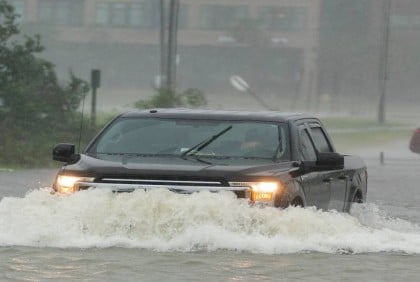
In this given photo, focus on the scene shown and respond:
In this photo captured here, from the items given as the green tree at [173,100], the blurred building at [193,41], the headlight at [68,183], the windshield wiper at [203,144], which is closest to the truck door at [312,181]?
the windshield wiper at [203,144]

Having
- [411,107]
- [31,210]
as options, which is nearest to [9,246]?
[31,210]

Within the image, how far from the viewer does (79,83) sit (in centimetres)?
3931

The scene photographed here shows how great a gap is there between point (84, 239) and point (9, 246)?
696 millimetres

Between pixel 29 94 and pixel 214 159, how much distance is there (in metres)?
24.0

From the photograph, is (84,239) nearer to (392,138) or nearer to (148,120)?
(148,120)

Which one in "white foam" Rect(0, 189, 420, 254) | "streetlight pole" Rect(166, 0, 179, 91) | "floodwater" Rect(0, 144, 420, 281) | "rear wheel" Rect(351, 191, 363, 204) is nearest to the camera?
"floodwater" Rect(0, 144, 420, 281)

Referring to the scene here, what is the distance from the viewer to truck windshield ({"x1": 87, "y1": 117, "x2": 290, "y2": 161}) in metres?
14.4

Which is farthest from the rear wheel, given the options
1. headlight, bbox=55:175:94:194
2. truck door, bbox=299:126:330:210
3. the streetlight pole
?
the streetlight pole

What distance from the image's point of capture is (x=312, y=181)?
14555mm

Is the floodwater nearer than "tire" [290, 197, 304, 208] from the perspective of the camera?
Yes

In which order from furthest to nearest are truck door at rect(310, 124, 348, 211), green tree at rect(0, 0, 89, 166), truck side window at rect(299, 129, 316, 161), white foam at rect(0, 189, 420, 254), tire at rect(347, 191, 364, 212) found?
green tree at rect(0, 0, 89, 166), tire at rect(347, 191, 364, 212), truck door at rect(310, 124, 348, 211), truck side window at rect(299, 129, 316, 161), white foam at rect(0, 189, 420, 254)

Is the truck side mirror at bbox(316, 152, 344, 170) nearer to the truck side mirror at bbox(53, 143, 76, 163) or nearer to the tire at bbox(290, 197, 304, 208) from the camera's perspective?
the tire at bbox(290, 197, 304, 208)

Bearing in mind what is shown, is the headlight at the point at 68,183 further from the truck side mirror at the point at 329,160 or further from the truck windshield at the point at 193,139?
the truck side mirror at the point at 329,160

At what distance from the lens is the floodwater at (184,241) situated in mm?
12523
